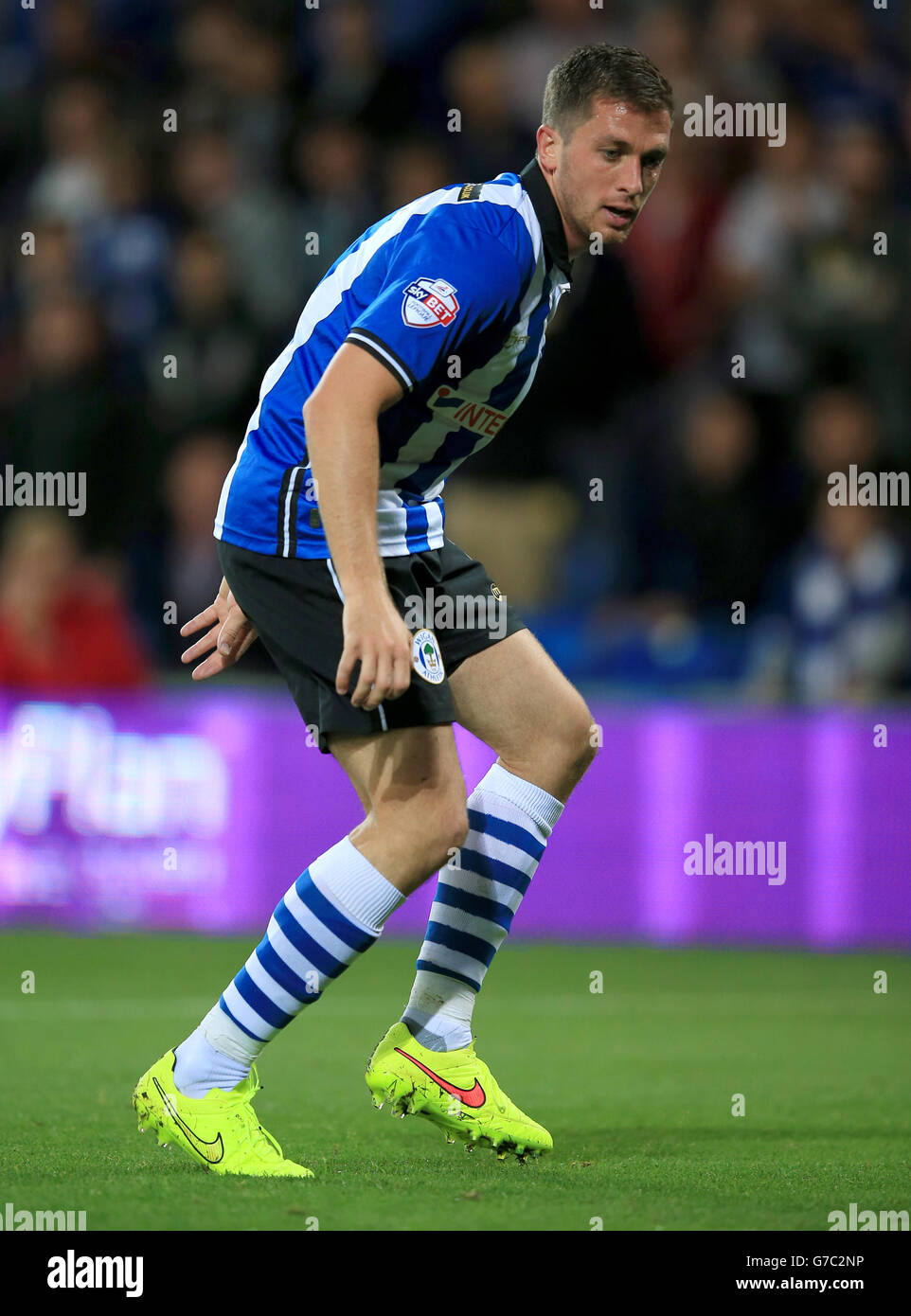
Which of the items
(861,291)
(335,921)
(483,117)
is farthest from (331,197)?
(335,921)

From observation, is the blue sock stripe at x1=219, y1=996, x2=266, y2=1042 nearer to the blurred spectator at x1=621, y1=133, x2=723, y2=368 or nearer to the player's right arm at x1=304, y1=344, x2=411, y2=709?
the player's right arm at x1=304, y1=344, x2=411, y2=709

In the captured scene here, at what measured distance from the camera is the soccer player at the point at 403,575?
3.25m

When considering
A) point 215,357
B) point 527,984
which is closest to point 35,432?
point 215,357

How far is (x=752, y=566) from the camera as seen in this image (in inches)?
324

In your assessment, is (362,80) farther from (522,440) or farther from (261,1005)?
(261,1005)

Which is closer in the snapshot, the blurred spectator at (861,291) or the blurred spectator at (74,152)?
the blurred spectator at (861,291)

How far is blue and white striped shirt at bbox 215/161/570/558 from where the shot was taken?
3.28m

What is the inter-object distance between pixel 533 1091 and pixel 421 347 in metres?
2.05

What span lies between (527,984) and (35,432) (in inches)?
157

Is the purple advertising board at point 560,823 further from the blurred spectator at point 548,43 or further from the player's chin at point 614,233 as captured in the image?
the player's chin at point 614,233

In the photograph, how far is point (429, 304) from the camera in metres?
3.26
